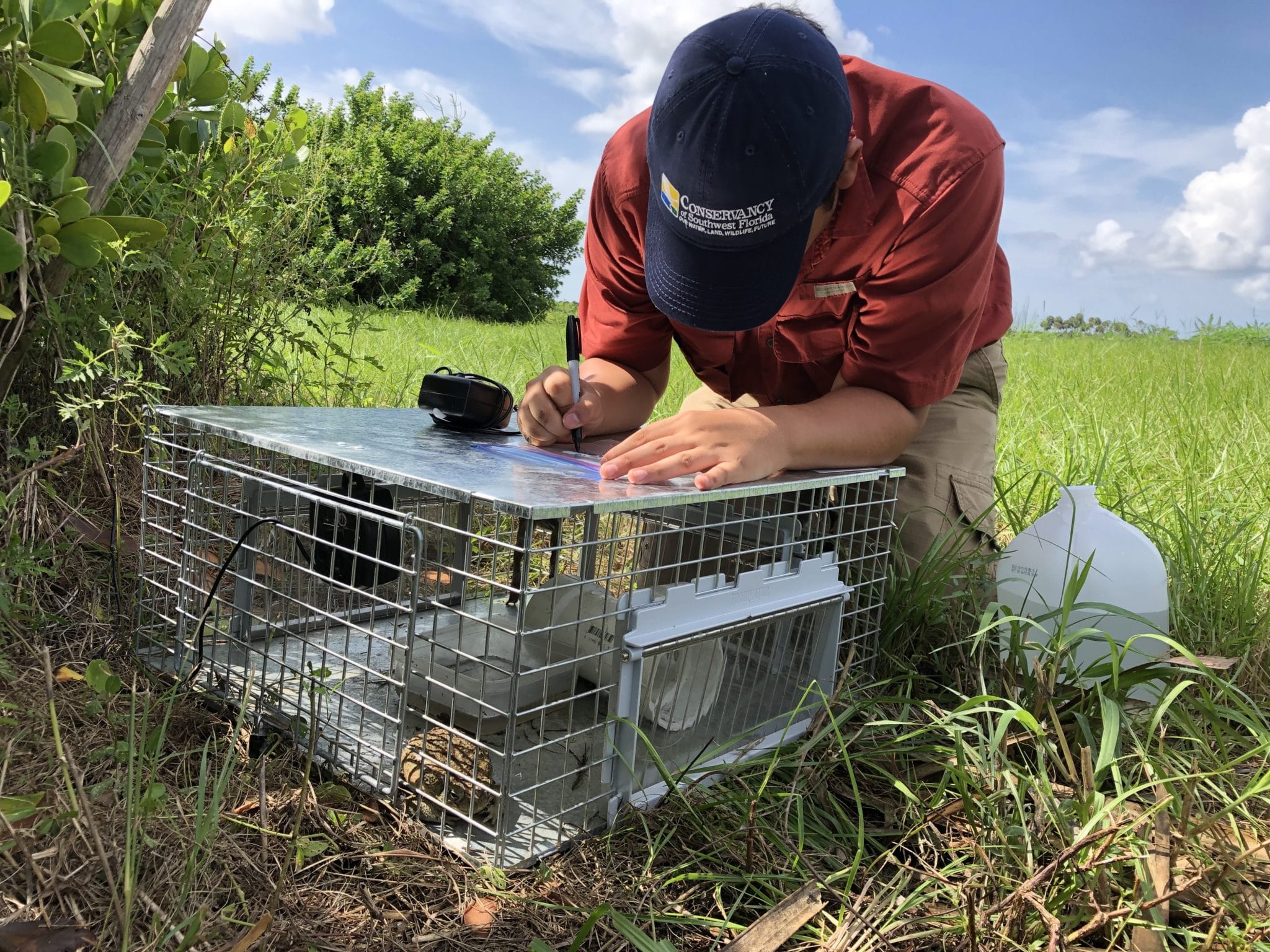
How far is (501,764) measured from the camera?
152 cm

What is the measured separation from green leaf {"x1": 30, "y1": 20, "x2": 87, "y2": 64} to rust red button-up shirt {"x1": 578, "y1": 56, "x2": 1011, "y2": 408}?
107cm

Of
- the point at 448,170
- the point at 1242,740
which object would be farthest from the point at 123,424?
the point at 448,170

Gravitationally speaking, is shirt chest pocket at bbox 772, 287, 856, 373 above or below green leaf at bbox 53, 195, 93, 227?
below

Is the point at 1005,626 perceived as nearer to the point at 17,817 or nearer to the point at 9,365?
the point at 17,817

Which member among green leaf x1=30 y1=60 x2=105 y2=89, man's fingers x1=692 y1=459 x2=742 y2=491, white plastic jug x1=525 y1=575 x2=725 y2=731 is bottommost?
white plastic jug x1=525 y1=575 x2=725 y2=731

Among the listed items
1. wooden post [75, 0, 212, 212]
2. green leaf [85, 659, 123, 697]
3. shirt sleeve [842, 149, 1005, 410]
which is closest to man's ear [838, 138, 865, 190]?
shirt sleeve [842, 149, 1005, 410]

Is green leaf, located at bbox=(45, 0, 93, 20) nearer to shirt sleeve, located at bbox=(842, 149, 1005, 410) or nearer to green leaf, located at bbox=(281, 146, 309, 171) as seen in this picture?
green leaf, located at bbox=(281, 146, 309, 171)

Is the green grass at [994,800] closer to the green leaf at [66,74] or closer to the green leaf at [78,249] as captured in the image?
the green leaf at [78,249]

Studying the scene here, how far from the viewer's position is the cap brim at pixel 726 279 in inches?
61.3

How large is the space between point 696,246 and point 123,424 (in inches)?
57.2

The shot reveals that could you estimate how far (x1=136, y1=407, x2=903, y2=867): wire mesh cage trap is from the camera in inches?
50.4

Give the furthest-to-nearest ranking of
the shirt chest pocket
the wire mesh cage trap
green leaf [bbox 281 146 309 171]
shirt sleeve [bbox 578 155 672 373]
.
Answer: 1. green leaf [bbox 281 146 309 171]
2. shirt sleeve [bbox 578 155 672 373]
3. the shirt chest pocket
4. the wire mesh cage trap

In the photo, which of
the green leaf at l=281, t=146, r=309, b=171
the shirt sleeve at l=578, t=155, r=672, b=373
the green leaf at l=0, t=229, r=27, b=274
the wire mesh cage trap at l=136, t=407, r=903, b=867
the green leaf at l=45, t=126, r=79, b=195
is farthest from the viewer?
the green leaf at l=281, t=146, r=309, b=171

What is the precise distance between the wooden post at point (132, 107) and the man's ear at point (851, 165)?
1.32m
